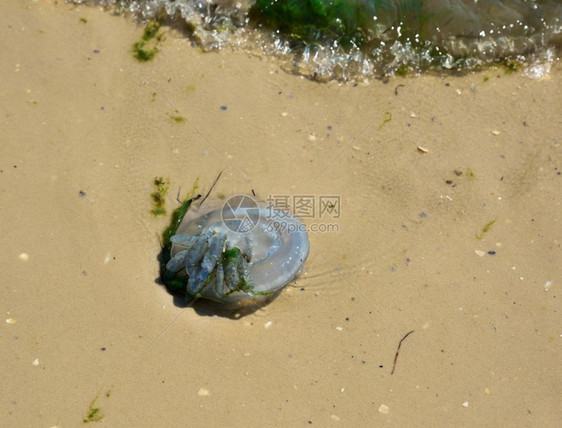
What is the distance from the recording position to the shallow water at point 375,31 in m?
5.03

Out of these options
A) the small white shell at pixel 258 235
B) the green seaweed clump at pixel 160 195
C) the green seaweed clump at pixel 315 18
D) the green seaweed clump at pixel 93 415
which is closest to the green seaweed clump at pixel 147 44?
the green seaweed clump at pixel 315 18

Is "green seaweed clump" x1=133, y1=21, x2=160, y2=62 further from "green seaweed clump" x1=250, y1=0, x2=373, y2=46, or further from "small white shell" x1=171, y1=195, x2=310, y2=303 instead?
"small white shell" x1=171, y1=195, x2=310, y2=303

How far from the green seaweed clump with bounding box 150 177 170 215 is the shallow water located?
4.84 ft

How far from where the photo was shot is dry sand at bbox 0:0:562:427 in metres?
3.34

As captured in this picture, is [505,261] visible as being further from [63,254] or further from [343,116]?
[63,254]

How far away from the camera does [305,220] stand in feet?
13.2

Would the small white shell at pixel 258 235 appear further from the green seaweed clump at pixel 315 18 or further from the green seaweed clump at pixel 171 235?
the green seaweed clump at pixel 315 18

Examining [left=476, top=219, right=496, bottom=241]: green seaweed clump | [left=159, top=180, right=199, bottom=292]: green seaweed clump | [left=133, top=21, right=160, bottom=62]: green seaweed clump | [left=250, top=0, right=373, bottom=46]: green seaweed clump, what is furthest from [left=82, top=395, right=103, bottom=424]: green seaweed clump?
[left=250, top=0, right=373, bottom=46]: green seaweed clump

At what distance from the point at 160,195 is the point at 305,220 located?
3.24 ft

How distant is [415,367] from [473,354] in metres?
0.38

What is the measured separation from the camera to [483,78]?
4.97 m

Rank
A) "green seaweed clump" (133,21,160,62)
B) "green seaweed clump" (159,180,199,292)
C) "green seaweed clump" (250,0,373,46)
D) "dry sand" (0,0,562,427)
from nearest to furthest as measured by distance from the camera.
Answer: "dry sand" (0,0,562,427) → "green seaweed clump" (159,180,199,292) → "green seaweed clump" (133,21,160,62) → "green seaweed clump" (250,0,373,46)

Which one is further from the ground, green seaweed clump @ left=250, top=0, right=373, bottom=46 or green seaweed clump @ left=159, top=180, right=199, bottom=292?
green seaweed clump @ left=250, top=0, right=373, bottom=46

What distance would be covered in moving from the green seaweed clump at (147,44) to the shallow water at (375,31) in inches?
5.0
